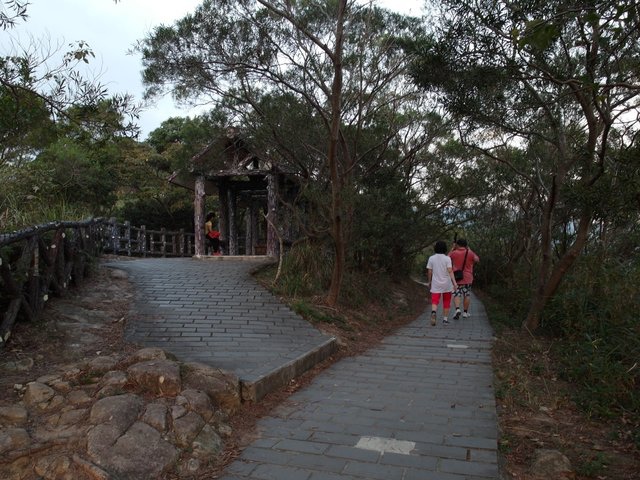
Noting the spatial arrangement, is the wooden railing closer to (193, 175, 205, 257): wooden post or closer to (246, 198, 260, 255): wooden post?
(193, 175, 205, 257): wooden post

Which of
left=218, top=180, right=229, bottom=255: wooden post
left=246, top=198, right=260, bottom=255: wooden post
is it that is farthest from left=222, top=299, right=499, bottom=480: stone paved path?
left=246, top=198, right=260, bottom=255: wooden post

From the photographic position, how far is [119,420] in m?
3.43

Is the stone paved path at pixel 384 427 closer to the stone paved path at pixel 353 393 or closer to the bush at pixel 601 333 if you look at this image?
the stone paved path at pixel 353 393

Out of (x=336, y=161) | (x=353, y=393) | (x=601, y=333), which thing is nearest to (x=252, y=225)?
(x=336, y=161)

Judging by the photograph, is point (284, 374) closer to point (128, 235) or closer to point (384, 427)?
point (384, 427)

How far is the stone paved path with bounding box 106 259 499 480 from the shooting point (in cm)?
328

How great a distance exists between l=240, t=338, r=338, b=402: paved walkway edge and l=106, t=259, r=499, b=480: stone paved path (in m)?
0.11

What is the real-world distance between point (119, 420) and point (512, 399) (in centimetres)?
340

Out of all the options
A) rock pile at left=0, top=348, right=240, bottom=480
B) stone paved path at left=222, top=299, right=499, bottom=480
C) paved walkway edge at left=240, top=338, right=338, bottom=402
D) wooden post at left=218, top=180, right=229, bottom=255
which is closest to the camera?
rock pile at left=0, top=348, right=240, bottom=480

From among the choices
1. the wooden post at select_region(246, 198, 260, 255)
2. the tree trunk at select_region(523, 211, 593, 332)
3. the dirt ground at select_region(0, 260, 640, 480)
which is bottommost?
the dirt ground at select_region(0, 260, 640, 480)

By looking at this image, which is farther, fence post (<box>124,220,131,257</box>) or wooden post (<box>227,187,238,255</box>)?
fence post (<box>124,220,131,257</box>)

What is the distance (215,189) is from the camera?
1991 cm

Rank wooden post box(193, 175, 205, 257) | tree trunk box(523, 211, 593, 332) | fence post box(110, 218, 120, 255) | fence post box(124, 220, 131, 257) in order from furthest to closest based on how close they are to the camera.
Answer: fence post box(124, 220, 131, 257), fence post box(110, 218, 120, 255), wooden post box(193, 175, 205, 257), tree trunk box(523, 211, 593, 332)

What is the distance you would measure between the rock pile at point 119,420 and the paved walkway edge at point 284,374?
0.12 meters
